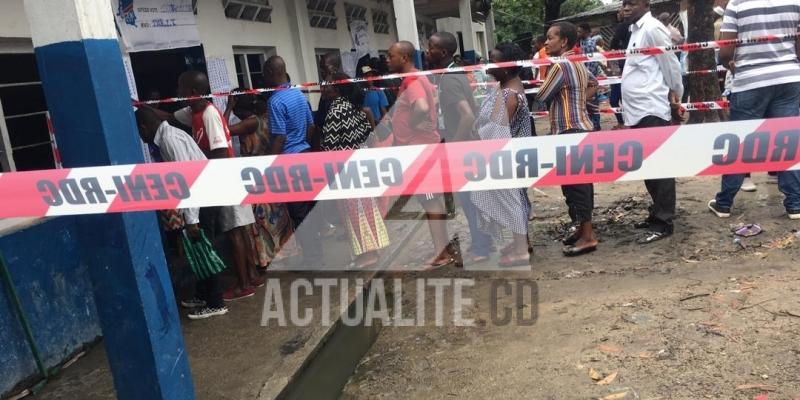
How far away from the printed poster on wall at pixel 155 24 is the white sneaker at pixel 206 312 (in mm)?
2583

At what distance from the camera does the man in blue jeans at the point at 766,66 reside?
439 centimetres

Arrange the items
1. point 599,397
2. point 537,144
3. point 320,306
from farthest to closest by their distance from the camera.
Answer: point 320,306 < point 599,397 < point 537,144

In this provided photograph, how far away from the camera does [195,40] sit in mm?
6348

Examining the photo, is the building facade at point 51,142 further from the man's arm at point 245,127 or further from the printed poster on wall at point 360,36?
the printed poster on wall at point 360,36

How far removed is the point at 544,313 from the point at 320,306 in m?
1.55

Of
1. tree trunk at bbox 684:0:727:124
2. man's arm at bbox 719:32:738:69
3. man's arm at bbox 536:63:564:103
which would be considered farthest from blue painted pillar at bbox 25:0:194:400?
tree trunk at bbox 684:0:727:124

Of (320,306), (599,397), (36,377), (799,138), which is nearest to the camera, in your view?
(799,138)

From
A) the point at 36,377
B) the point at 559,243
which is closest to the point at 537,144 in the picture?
the point at 559,243

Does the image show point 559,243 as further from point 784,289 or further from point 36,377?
point 36,377

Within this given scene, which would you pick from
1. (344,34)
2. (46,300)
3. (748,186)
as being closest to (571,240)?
(748,186)

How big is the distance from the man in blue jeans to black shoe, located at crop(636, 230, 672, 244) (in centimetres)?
93

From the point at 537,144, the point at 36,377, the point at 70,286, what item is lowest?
the point at 36,377

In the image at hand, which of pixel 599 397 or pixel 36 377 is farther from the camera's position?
pixel 36 377

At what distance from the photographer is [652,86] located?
15.1 feet
